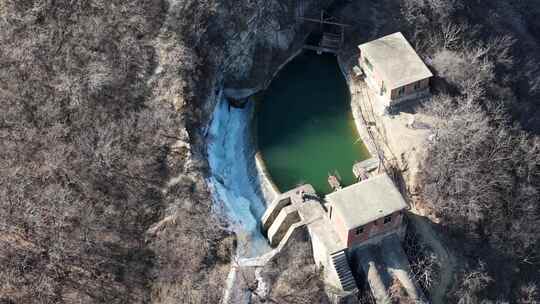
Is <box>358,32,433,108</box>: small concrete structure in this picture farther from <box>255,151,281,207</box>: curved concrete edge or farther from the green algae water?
<box>255,151,281,207</box>: curved concrete edge

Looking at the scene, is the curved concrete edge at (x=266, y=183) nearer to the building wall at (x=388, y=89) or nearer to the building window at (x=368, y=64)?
the building wall at (x=388, y=89)

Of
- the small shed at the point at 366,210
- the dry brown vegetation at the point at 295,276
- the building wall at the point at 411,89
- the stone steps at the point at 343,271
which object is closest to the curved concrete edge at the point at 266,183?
the dry brown vegetation at the point at 295,276

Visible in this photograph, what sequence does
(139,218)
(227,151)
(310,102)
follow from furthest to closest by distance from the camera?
1. (310,102)
2. (227,151)
3. (139,218)

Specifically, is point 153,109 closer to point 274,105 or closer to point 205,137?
point 205,137

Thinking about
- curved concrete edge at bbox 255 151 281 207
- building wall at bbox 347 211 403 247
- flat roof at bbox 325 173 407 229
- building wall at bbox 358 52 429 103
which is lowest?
curved concrete edge at bbox 255 151 281 207

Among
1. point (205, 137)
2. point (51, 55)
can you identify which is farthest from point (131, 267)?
point (51, 55)

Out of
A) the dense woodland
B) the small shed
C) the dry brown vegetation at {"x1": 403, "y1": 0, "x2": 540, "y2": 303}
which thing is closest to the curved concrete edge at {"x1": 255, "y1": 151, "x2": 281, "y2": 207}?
the dense woodland
